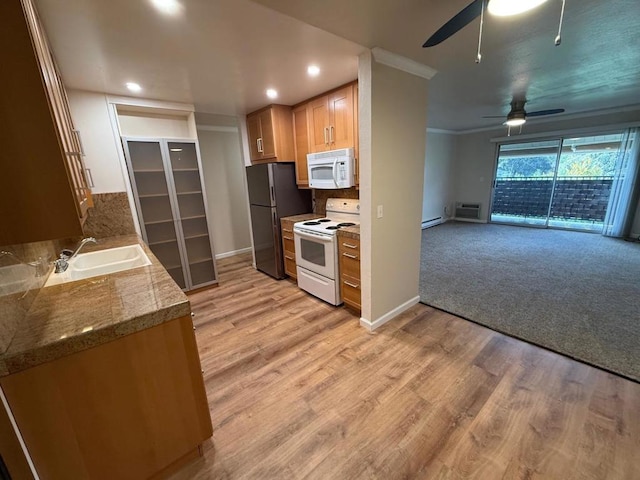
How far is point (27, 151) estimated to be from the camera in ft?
2.79

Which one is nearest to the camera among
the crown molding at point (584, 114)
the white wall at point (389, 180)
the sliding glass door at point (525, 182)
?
the white wall at point (389, 180)

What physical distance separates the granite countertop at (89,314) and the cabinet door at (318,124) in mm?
2182

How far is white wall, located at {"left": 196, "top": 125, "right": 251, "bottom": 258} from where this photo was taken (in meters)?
4.67

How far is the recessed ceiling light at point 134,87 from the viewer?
2.54 meters

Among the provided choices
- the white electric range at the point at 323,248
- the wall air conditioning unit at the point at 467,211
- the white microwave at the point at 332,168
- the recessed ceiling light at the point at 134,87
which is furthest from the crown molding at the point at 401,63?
the wall air conditioning unit at the point at 467,211

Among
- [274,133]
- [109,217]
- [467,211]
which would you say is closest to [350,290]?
[274,133]

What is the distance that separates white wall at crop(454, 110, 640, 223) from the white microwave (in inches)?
227

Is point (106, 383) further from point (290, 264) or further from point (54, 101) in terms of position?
point (290, 264)

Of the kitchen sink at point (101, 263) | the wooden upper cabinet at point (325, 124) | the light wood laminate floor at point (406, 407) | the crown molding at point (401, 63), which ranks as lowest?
the light wood laminate floor at point (406, 407)

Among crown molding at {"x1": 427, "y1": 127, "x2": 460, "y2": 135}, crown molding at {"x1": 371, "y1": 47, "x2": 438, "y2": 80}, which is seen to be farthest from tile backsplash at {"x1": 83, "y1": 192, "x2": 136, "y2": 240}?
crown molding at {"x1": 427, "y1": 127, "x2": 460, "y2": 135}

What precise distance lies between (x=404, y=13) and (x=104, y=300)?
234cm

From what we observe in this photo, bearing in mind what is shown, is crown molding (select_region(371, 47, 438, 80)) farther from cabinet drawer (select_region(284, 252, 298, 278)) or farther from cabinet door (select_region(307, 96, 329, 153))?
cabinet drawer (select_region(284, 252, 298, 278))

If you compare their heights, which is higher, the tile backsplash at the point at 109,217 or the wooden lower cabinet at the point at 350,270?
the tile backsplash at the point at 109,217

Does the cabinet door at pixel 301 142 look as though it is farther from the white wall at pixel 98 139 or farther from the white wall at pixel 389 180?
the white wall at pixel 98 139
